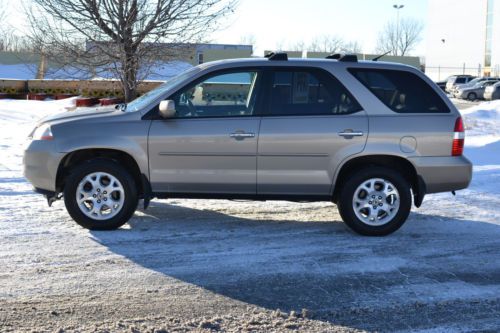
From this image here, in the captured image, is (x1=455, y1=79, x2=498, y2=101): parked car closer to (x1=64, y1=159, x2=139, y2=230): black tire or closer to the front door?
the front door

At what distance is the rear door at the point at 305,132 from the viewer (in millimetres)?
6379

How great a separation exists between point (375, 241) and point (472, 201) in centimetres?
262

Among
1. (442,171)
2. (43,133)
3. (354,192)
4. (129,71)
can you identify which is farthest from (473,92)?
(43,133)

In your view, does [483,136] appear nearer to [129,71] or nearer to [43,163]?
[129,71]

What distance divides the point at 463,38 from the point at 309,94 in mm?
81978

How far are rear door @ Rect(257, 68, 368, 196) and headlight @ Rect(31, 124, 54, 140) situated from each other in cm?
224

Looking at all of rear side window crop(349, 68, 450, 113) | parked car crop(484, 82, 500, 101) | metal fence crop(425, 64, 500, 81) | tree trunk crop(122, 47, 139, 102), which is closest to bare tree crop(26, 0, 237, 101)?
tree trunk crop(122, 47, 139, 102)

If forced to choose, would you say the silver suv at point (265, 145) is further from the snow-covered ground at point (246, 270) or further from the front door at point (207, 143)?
the snow-covered ground at point (246, 270)

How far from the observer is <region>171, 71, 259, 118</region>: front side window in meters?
6.46

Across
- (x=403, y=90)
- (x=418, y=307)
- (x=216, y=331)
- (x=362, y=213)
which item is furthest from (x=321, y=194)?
(x=216, y=331)

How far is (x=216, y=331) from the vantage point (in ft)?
13.6

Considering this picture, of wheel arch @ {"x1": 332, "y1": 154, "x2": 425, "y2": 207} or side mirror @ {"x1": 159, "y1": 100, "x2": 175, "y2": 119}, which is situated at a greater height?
side mirror @ {"x1": 159, "y1": 100, "x2": 175, "y2": 119}

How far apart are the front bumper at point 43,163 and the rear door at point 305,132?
2.17m

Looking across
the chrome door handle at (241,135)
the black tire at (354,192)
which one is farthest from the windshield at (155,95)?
the black tire at (354,192)
